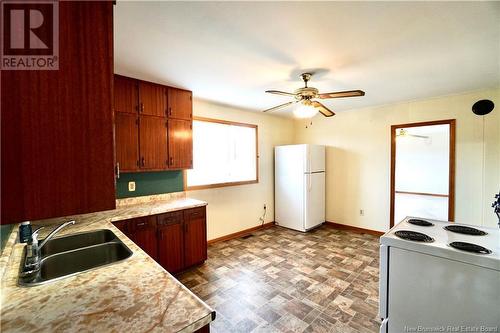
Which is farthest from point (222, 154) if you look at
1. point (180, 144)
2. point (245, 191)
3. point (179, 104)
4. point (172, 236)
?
point (172, 236)

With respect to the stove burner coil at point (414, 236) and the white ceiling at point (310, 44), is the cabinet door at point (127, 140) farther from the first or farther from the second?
the stove burner coil at point (414, 236)

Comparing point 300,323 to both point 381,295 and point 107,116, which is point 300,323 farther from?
point 107,116

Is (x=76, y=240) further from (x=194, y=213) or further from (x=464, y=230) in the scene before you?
(x=464, y=230)

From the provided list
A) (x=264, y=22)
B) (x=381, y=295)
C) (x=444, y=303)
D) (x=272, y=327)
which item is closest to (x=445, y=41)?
(x=264, y=22)

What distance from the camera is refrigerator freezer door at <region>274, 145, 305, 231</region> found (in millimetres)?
4414

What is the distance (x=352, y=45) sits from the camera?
1.93m

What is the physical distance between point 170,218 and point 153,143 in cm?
101

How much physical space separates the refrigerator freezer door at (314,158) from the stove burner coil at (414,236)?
108 inches

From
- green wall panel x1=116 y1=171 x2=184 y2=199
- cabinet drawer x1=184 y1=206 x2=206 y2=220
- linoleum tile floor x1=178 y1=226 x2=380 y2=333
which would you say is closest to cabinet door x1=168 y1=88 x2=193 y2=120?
green wall panel x1=116 y1=171 x2=184 y2=199

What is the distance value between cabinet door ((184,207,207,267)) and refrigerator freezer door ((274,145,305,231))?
213cm

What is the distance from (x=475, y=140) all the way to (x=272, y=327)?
394 centimetres

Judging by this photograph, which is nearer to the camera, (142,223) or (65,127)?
(65,127)
